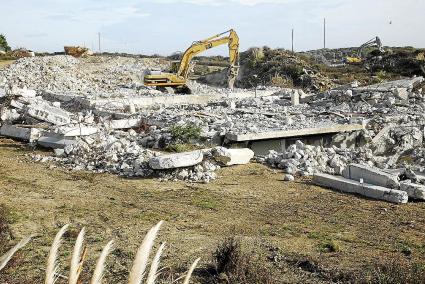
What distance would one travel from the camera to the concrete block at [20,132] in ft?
43.1

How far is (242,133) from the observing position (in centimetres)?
1256

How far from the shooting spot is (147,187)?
30.8 ft

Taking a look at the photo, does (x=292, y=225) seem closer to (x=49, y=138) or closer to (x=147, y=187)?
(x=147, y=187)

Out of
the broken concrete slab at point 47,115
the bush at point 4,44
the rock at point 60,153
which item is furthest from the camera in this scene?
the bush at point 4,44

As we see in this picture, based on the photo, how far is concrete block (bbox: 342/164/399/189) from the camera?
9180 millimetres

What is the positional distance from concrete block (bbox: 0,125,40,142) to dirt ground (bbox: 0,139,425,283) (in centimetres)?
266

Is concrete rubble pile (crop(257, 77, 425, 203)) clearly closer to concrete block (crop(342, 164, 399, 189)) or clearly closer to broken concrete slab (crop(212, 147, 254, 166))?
concrete block (crop(342, 164, 399, 189))

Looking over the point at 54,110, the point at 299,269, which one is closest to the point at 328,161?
the point at 299,269

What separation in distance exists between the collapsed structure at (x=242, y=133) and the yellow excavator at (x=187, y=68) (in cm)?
88

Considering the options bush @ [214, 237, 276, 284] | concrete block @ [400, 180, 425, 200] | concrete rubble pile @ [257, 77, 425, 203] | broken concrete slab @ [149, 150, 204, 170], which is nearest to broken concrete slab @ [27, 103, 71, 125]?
broken concrete slab @ [149, 150, 204, 170]

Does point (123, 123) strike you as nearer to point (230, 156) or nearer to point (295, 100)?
point (230, 156)

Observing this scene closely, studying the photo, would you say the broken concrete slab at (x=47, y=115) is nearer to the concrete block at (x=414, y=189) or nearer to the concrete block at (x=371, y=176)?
the concrete block at (x=371, y=176)

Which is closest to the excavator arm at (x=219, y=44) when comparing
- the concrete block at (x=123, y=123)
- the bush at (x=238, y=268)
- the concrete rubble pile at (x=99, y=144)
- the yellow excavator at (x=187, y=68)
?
the yellow excavator at (x=187, y=68)

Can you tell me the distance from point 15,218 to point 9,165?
3.93m
